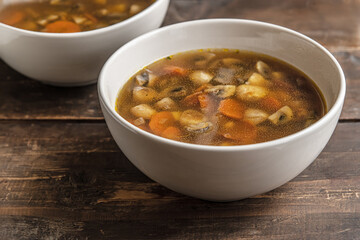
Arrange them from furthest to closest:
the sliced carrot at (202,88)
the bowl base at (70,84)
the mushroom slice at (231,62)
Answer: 1. the bowl base at (70,84)
2. the mushroom slice at (231,62)
3. the sliced carrot at (202,88)

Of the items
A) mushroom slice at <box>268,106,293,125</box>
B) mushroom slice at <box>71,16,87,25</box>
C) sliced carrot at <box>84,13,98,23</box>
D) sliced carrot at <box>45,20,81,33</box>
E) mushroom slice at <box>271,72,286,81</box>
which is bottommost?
sliced carrot at <box>45,20,81,33</box>

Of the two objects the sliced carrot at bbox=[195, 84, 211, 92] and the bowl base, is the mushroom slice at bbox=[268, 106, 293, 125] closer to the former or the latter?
the sliced carrot at bbox=[195, 84, 211, 92]

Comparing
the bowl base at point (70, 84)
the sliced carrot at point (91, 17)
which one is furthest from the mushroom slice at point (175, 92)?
the sliced carrot at point (91, 17)

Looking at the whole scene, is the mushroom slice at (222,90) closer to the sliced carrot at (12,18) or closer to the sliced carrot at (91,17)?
the sliced carrot at (91,17)

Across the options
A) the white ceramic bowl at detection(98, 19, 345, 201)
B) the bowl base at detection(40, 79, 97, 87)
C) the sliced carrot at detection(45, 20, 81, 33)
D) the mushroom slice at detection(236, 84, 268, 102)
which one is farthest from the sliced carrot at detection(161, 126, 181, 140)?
the sliced carrot at detection(45, 20, 81, 33)

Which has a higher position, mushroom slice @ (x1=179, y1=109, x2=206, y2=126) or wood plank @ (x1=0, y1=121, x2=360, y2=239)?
mushroom slice @ (x1=179, y1=109, x2=206, y2=126)

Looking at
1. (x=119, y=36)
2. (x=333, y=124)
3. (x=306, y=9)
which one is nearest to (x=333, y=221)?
(x=333, y=124)

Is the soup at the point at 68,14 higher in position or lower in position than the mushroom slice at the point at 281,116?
lower

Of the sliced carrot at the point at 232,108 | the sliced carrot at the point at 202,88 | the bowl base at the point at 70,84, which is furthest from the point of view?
the bowl base at the point at 70,84
